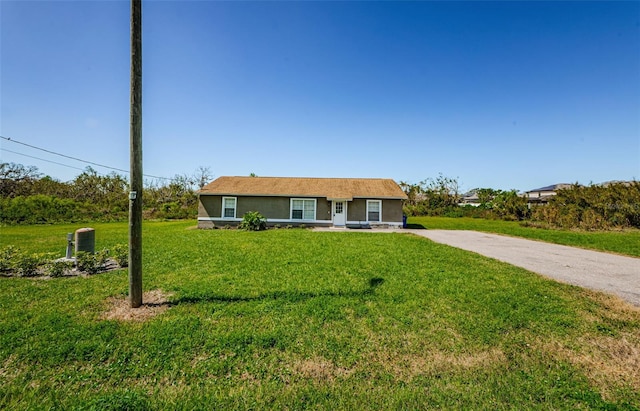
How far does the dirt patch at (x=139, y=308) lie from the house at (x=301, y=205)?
14.2 metres

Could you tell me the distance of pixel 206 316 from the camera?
4250 mm

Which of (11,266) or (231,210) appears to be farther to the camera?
(231,210)

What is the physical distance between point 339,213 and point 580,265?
13.4 m

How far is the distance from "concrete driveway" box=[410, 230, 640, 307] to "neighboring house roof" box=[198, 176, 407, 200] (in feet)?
30.9

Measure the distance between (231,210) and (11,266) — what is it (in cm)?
1282

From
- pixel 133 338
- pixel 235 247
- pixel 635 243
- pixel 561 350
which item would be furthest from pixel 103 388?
pixel 635 243

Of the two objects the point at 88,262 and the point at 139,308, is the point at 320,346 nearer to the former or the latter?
the point at 139,308

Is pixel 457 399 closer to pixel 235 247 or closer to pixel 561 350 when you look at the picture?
pixel 561 350

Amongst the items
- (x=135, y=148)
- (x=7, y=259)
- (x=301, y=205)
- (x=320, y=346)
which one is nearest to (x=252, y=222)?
(x=301, y=205)

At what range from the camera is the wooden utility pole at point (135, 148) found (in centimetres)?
455

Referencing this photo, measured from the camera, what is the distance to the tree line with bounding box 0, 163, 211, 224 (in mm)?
20719

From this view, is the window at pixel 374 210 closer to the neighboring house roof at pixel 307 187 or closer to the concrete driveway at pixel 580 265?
the neighboring house roof at pixel 307 187

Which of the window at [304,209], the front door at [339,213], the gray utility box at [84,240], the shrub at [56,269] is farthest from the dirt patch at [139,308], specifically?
the front door at [339,213]

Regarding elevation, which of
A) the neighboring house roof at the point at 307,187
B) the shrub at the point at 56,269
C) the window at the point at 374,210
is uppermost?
the neighboring house roof at the point at 307,187
